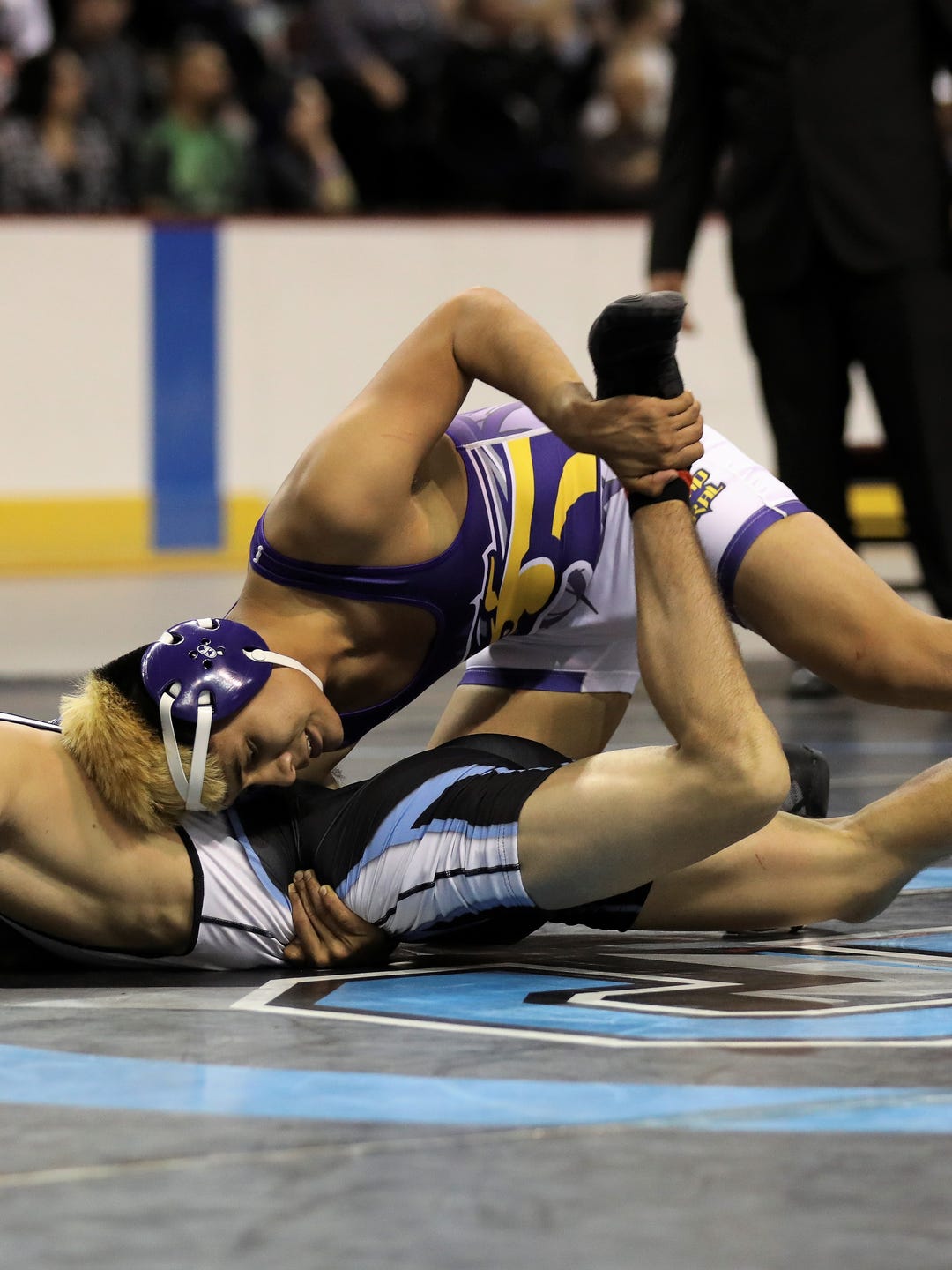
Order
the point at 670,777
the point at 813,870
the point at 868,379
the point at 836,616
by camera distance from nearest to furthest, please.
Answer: the point at 670,777 < the point at 813,870 < the point at 836,616 < the point at 868,379

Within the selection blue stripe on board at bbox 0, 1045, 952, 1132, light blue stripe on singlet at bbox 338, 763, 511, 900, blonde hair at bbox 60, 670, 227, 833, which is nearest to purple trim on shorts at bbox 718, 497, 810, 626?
light blue stripe on singlet at bbox 338, 763, 511, 900

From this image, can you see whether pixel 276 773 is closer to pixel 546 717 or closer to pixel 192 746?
pixel 192 746

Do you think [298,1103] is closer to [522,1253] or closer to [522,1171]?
[522,1171]

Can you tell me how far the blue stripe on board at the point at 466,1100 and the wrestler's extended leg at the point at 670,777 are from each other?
0.57 m

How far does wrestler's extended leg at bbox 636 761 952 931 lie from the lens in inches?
124

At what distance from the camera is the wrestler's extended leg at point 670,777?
9.07 feet

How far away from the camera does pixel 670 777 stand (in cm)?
278

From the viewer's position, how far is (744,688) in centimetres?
283

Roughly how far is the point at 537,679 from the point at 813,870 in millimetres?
665

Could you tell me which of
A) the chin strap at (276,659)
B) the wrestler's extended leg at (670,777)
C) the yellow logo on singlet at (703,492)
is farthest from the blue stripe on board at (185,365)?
the wrestler's extended leg at (670,777)

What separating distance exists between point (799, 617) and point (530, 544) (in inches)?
16.8

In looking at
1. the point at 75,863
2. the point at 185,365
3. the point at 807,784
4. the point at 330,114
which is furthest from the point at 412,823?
the point at 330,114

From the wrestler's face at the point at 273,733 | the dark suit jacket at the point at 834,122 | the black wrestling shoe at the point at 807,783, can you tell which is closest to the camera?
the wrestler's face at the point at 273,733

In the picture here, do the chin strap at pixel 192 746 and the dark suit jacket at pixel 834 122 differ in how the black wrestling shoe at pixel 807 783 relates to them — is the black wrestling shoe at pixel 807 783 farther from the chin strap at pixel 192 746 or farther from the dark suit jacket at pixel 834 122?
the dark suit jacket at pixel 834 122
